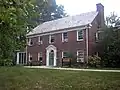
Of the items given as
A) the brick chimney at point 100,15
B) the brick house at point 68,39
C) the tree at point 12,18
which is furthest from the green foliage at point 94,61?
the tree at point 12,18

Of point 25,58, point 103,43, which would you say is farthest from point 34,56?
point 103,43

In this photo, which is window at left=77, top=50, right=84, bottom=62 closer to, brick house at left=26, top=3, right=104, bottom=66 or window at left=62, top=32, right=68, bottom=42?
brick house at left=26, top=3, right=104, bottom=66

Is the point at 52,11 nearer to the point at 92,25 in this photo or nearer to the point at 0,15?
the point at 92,25

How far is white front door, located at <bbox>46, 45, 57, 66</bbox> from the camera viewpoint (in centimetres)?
3228

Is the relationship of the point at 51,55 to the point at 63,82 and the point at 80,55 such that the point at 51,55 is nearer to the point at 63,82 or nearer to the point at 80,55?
the point at 80,55

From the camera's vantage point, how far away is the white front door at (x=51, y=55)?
32.3 m

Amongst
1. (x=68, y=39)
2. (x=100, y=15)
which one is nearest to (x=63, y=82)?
(x=68, y=39)

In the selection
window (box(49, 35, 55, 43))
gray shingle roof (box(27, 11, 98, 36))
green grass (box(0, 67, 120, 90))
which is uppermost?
gray shingle roof (box(27, 11, 98, 36))

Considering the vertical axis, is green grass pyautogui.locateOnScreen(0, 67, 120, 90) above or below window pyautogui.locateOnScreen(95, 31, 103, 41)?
below

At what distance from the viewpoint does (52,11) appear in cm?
6175

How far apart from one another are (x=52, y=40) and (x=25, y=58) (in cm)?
789

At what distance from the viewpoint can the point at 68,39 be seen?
101 ft

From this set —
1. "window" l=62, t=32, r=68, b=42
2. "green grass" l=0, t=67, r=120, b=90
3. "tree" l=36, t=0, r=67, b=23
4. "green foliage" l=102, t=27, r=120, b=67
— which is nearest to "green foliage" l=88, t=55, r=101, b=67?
"green foliage" l=102, t=27, r=120, b=67

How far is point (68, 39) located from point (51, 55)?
3.90 metres
